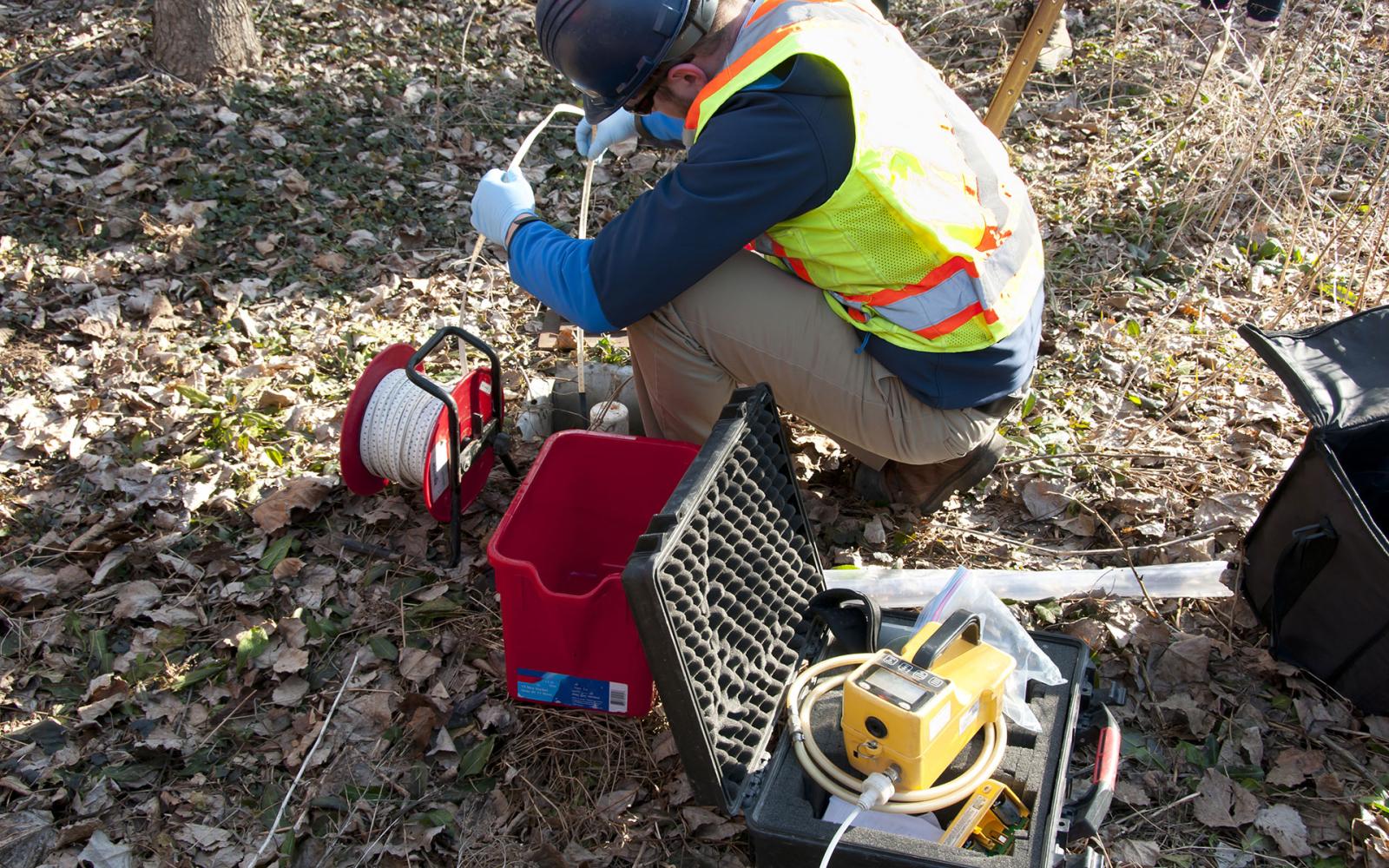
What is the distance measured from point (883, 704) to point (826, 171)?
1308 mm

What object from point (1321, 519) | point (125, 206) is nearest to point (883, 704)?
point (1321, 519)

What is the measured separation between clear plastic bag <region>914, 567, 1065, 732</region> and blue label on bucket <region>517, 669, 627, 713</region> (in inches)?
33.0

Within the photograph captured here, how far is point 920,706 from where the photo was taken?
2066mm

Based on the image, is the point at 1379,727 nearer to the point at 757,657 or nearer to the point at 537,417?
the point at 757,657

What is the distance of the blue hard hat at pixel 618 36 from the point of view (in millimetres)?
2520

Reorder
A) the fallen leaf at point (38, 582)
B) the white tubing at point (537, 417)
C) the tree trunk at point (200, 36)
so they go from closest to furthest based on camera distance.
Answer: the fallen leaf at point (38, 582) < the white tubing at point (537, 417) < the tree trunk at point (200, 36)

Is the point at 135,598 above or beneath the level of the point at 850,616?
beneath

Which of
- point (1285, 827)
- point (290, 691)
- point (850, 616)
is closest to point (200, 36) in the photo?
point (290, 691)

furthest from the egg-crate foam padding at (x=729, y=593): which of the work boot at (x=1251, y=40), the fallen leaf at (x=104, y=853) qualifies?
the work boot at (x=1251, y=40)

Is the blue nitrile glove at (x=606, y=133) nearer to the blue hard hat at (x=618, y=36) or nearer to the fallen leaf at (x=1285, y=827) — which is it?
the blue hard hat at (x=618, y=36)

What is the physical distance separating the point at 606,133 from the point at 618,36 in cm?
97

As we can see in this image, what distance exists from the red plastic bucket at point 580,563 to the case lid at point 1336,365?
1708 millimetres

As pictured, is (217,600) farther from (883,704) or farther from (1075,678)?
(1075,678)

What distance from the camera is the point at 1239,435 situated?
3883mm
